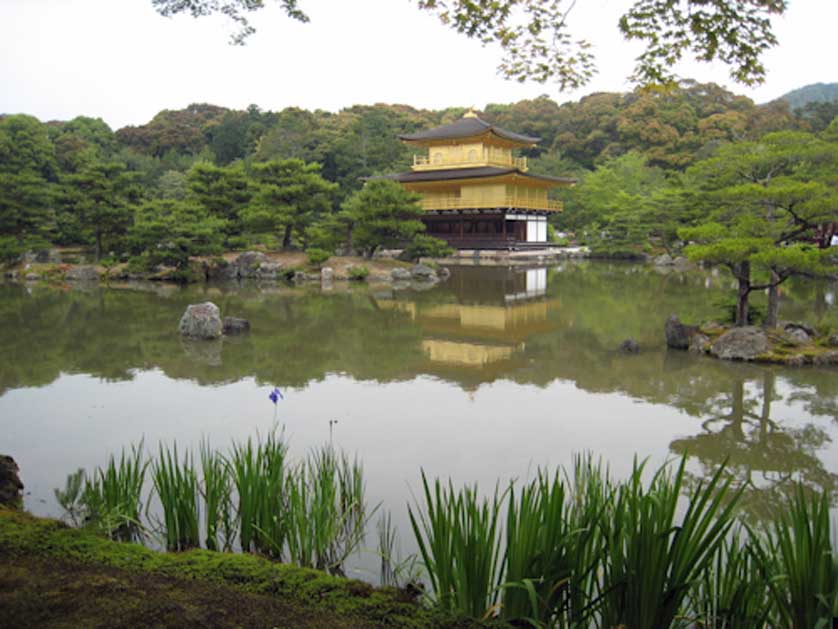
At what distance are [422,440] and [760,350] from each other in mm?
5256

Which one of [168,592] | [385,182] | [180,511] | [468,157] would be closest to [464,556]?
[168,592]

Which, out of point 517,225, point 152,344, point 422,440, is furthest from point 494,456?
point 517,225

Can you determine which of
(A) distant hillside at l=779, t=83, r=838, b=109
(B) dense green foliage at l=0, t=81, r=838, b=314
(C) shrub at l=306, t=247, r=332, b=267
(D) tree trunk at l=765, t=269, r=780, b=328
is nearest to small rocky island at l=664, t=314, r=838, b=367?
(D) tree trunk at l=765, t=269, r=780, b=328

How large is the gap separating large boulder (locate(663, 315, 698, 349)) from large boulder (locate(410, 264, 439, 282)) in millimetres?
→ 10776

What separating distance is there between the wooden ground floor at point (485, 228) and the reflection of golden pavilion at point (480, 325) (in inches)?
474

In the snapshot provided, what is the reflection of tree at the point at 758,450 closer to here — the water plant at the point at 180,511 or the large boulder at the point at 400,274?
the water plant at the point at 180,511

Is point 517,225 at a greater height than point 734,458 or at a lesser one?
greater

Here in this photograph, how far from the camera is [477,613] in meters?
2.30

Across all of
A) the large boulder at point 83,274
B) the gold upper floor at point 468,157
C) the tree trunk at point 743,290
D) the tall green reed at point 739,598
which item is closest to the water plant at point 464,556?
the tall green reed at point 739,598

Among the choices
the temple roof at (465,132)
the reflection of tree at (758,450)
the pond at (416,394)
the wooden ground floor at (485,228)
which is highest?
the temple roof at (465,132)

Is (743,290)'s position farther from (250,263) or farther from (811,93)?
(811,93)

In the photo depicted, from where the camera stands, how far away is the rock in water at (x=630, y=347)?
28.7 ft

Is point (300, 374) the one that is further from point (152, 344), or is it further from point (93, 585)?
point (93, 585)

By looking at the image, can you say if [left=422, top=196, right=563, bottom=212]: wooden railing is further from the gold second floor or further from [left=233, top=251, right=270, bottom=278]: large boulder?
[left=233, top=251, right=270, bottom=278]: large boulder
